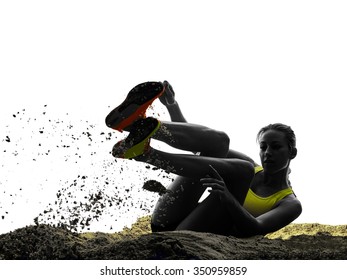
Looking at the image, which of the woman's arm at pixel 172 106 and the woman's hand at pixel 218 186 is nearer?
the woman's hand at pixel 218 186

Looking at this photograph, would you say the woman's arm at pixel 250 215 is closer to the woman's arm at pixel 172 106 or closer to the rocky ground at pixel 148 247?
the rocky ground at pixel 148 247

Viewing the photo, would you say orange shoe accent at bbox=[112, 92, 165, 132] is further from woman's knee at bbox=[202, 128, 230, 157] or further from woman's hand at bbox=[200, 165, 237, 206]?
woman's hand at bbox=[200, 165, 237, 206]

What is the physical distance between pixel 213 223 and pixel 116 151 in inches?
35.2

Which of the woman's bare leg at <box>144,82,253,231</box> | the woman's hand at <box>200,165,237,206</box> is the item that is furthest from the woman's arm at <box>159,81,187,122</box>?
the woman's hand at <box>200,165,237,206</box>

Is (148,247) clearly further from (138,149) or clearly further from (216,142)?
(216,142)

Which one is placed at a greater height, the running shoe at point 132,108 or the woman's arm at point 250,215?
the running shoe at point 132,108

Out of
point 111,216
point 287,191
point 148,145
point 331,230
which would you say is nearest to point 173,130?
point 148,145

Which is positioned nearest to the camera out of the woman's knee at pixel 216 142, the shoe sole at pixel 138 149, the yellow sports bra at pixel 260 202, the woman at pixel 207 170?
the shoe sole at pixel 138 149

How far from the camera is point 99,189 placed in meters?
4.27

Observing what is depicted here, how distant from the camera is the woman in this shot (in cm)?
374

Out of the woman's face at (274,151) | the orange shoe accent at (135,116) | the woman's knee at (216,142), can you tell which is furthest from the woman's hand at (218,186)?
the woman's face at (274,151)

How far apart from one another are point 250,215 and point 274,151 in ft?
2.30

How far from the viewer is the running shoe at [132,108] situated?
3775 millimetres

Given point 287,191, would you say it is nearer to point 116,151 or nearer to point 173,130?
point 173,130
